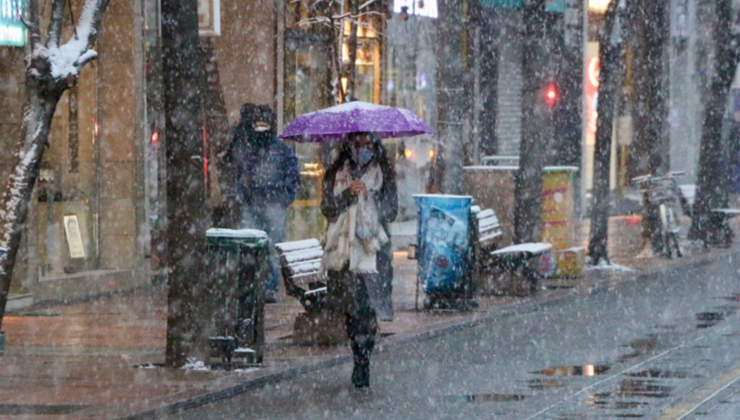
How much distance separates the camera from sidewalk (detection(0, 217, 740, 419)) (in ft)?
30.2

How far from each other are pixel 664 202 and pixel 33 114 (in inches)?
582

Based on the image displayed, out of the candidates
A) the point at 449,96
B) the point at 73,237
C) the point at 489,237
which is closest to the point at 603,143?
the point at 449,96

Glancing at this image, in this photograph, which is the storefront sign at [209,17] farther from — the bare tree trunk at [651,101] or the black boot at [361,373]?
the black boot at [361,373]

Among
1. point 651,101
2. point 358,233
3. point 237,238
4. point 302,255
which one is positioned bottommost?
point 302,255

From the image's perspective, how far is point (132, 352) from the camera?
1170cm

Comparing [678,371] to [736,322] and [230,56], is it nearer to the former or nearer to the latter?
[736,322]

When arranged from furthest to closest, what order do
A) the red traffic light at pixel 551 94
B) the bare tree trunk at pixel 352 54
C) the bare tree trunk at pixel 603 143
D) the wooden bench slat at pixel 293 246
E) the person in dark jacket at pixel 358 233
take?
the red traffic light at pixel 551 94, the bare tree trunk at pixel 603 143, the bare tree trunk at pixel 352 54, the wooden bench slat at pixel 293 246, the person in dark jacket at pixel 358 233

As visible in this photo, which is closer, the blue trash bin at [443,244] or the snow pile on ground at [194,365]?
the snow pile on ground at [194,365]

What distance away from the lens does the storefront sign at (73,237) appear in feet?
57.2

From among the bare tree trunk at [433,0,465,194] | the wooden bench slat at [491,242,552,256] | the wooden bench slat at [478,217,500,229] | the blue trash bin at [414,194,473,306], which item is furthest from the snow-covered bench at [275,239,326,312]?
the bare tree trunk at [433,0,465,194]

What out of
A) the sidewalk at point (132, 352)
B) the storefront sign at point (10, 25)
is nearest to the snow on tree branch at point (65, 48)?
the sidewalk at point (132, 352)

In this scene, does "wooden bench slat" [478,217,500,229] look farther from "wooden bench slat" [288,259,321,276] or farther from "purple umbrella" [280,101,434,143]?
"purple umbrella" [280,101,434,143]

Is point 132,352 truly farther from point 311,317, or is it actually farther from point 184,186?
point 184,186

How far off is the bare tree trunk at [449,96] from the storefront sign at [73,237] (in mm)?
5773
